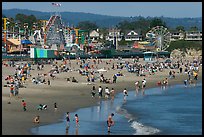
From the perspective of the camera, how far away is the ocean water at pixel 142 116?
20.1 m

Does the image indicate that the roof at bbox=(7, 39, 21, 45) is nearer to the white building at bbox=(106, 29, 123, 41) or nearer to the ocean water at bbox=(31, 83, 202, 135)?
the white building at bbox=(106, 29, 123, 41)

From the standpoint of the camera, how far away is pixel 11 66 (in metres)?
55.2

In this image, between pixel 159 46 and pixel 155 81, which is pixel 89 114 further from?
pixel 159 46

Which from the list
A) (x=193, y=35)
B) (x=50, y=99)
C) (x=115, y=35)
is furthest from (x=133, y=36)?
(x=50, y=99)

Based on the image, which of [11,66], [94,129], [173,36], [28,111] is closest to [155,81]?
[11,66]

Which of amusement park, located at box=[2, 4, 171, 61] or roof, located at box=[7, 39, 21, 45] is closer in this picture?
amusement park, located at box=[2, 4, 171, 61]

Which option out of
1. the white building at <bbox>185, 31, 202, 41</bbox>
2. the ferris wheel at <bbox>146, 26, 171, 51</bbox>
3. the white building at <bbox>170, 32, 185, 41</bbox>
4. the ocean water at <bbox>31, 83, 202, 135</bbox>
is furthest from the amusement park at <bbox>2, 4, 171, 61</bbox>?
the ocean water at <bbox>31, 83, 202, 135</bbox>

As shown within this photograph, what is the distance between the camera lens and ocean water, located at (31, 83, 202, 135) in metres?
20.1

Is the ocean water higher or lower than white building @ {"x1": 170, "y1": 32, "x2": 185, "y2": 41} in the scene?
lower

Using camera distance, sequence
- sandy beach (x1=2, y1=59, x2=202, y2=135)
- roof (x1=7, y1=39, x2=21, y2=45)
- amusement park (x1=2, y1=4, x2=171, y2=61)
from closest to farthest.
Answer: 1. sandy beach (x1=2, y1=59, x2=202, y2=135)
2. amusement park (x1=2, y1=4, x2=171, y2=61)
3. roof (x1=7, y1=39, x2=21, y2=45)

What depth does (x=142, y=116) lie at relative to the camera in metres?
24.6

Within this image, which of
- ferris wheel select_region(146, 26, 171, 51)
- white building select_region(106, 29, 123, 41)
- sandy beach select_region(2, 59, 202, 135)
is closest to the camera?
sandy beach select_region(2, 59, 202, 135)

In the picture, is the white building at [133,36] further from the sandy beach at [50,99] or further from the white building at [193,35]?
the sandy beach at [50,99]

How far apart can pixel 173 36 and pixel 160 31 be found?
38.9 m
